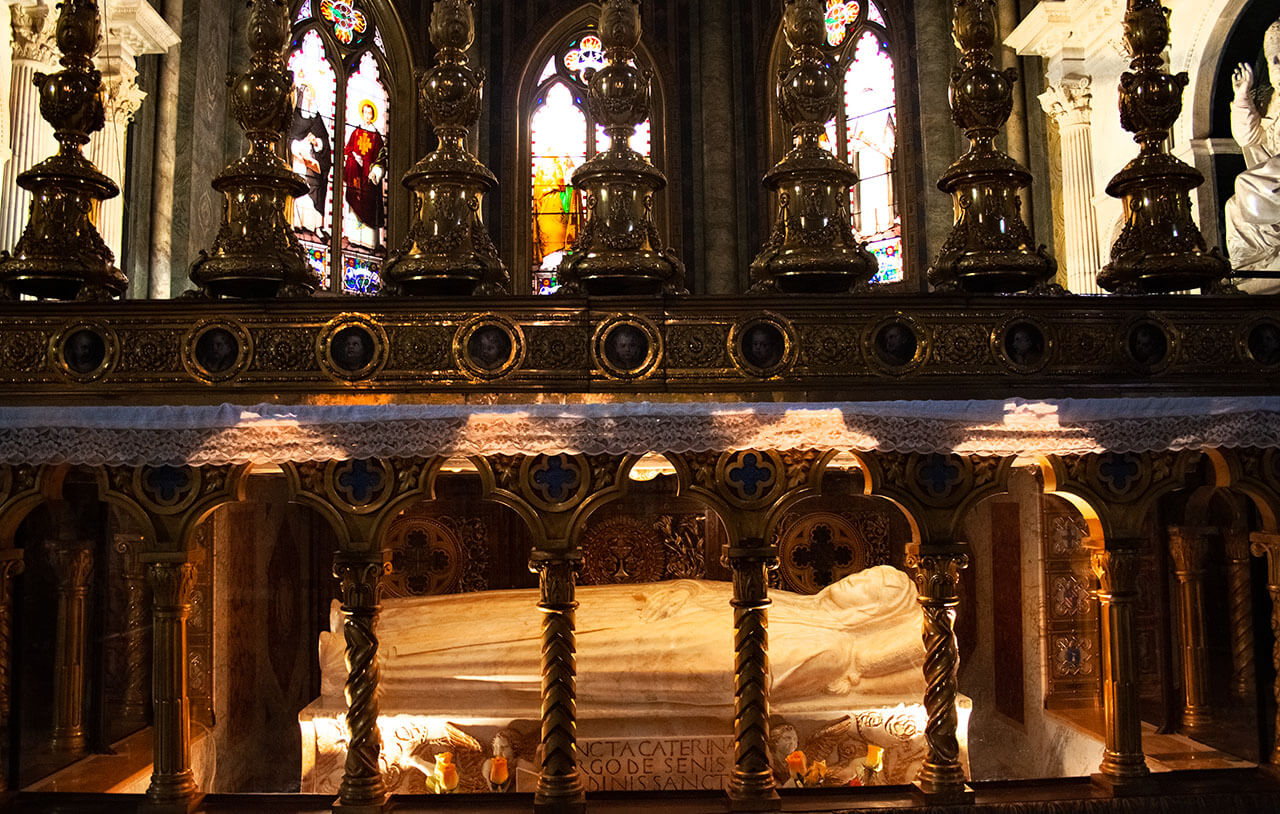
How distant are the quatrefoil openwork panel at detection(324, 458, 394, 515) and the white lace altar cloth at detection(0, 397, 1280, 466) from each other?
11cm

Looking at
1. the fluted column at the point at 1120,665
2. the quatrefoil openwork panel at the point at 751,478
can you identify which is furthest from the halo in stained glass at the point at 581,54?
the fluted column at the point at 1120,665

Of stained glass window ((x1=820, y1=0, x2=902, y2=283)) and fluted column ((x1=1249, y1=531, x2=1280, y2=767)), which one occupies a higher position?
stained glass window ((x1=820, y1=0, x2=902, y2=283))

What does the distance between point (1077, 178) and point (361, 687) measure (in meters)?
7.73

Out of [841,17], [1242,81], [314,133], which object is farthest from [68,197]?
[841,17]

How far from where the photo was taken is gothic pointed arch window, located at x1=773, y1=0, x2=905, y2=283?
1125cm

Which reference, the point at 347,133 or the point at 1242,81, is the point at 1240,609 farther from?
the point at 347,133

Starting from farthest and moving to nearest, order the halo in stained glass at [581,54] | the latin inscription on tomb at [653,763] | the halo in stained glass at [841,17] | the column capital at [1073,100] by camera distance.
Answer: the halo in stained glass at [581,54]
the halo in stained glass at [841,17]
the column capital at [1073,100]
the latin inscription on tomb at [653,763]

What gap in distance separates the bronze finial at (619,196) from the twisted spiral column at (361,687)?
1019 mm

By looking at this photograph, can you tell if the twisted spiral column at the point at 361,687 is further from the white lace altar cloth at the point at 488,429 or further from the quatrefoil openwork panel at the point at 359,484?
the white lace altar cloth at the point at 488,429

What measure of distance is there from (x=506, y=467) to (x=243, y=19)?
28.9 feet

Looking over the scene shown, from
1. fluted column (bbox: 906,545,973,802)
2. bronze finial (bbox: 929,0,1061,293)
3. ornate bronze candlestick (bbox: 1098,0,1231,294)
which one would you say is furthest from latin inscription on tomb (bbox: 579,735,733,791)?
ornate bronze candlestick (bbox: 1098,0,1231,294)

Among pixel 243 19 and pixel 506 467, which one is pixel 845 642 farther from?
pixel 243 19

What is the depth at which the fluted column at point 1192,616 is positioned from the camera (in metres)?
3.63

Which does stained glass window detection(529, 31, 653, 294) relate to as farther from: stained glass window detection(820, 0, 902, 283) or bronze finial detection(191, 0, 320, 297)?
bronze finial detection(191, 0, 320, 297)
